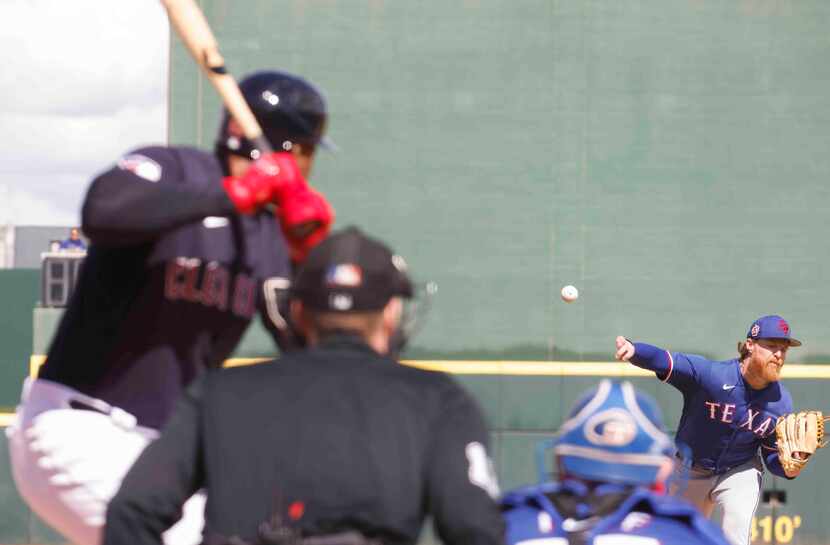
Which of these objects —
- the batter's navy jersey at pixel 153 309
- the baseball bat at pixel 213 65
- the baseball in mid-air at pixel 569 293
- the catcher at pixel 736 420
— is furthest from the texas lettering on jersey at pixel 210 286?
the baseball in mid-air at pixel 569 293

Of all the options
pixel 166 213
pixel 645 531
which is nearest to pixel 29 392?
pixel 166 213

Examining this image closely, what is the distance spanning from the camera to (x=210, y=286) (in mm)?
3570

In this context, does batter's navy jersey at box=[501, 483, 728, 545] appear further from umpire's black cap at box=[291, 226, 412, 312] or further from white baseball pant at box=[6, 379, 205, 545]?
white baseball pant at box=[6, 379, 205, 545]

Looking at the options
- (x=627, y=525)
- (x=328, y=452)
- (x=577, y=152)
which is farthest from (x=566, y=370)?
(x=328, y=452)

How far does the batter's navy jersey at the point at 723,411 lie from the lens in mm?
9586

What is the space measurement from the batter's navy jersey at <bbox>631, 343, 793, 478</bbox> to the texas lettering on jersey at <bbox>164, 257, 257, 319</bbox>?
241 inches

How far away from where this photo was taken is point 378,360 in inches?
116

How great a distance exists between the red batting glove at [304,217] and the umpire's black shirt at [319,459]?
0.60 m

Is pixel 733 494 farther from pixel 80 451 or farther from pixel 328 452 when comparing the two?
pixel 328 452

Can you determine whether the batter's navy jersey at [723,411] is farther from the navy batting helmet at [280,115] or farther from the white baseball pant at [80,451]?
the white baseball pant at [80,451]

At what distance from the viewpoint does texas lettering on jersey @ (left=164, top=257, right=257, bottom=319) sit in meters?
3.51

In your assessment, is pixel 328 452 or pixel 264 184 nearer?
pixel 328 452

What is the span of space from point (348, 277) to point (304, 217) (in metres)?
→ 0.56

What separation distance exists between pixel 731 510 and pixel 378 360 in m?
7.05
